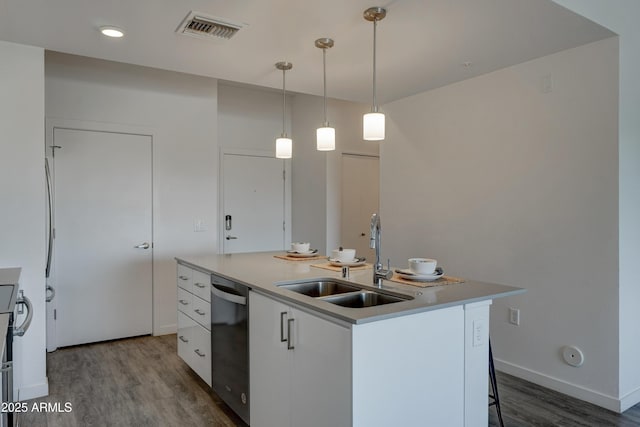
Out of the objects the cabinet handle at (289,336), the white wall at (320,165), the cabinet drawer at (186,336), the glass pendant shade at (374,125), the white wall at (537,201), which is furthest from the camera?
the white wall at (320,165)

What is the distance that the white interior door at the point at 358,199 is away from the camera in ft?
17.6

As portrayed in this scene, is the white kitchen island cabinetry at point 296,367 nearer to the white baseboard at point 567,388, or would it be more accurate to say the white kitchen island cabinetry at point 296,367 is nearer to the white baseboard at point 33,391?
the white baseboard at point 33,391

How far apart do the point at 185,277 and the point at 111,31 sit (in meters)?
1.70

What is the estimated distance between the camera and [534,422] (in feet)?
7.94

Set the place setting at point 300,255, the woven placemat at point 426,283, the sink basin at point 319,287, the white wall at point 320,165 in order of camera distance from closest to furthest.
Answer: the woven placemat at point 426,283, the sink basin at point 319,287, the place setting at point 300,255, the white wall at point 320,165

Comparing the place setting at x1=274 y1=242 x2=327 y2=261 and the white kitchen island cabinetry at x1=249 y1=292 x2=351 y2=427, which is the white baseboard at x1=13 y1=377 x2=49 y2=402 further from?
the place setting at x1=274 y1=242 x2=327 y2=261

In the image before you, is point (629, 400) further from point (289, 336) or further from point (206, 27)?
point (206, 27)

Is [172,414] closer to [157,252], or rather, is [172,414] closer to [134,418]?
[134,418]

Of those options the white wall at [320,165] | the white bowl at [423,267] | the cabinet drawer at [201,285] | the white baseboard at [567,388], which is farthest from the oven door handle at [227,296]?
the white wall at [320,165]

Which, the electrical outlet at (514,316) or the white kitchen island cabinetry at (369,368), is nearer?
the white kitchen island cabinetry at (369,368)

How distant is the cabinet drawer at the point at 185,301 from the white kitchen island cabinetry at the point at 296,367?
3.22ft

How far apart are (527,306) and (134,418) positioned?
2.71 metres

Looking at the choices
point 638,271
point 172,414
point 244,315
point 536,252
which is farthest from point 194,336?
point 638,271

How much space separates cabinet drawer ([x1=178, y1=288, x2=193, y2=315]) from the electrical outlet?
235 cm
